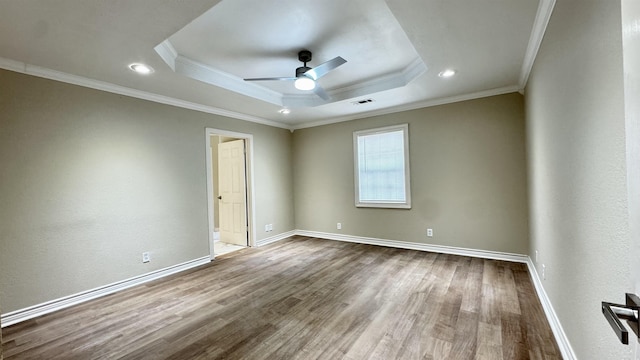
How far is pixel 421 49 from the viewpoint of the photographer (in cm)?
251

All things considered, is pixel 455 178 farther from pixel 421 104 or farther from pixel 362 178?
pixel 362 178

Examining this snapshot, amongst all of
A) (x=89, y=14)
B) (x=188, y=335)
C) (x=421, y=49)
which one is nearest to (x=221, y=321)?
(x=188, y=335)

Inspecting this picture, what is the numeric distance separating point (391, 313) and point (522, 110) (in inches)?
128

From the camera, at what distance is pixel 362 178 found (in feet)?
16.7

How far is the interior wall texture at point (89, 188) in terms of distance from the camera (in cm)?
254

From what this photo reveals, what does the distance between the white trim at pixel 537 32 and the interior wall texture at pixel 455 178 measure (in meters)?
0.92

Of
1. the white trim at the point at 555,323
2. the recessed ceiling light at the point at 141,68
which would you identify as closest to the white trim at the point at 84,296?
the recessed ceiling light at the point at 141,68

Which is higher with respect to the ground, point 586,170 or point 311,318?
point 586,170

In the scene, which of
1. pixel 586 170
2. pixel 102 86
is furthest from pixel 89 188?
pixel 586 170

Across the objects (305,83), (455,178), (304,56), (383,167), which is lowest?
(455,178)

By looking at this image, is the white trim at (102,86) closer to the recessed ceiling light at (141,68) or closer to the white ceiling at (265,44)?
the white ceiling at (265,44)

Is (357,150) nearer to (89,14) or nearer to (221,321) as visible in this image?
(221,321)

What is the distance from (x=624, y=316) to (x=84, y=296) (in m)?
4.14

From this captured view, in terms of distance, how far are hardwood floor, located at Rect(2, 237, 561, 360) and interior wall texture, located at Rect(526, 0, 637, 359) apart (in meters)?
0.53
